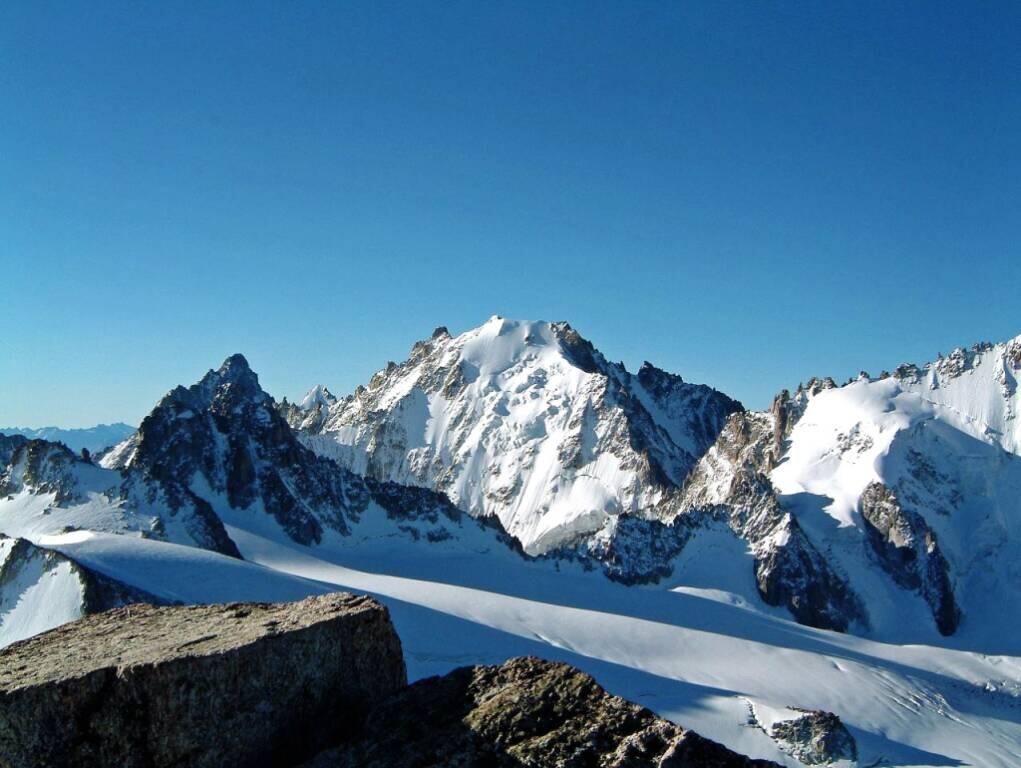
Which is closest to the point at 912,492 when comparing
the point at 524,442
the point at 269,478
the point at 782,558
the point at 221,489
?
the point at 782,558

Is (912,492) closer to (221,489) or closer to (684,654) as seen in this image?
(684,654)

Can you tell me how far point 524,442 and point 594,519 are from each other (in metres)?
29.6

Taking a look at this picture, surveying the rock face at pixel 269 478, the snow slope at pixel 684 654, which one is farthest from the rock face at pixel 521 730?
the rock face at pixel 269 478

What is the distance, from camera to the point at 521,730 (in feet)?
21.0

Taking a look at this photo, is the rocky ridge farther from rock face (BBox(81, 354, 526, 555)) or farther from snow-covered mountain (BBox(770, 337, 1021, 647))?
snow-covered mountain (BBox(770, 337, 1021, 647))

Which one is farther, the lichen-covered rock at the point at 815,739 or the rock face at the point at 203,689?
the lichen-covered rock at the point at 815,739

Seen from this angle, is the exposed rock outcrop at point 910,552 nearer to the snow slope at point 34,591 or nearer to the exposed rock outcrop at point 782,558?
the exposed rock outcrop at point 782,558

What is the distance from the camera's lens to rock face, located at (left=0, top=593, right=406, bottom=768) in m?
6.73

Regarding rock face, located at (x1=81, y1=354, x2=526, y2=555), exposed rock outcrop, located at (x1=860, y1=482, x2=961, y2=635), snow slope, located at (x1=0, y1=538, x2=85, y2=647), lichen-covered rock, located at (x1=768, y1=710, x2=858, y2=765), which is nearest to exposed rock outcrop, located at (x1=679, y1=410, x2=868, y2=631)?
exposed rock outcrop, located at (x1=860, y1=482, x2=961, y2=635)

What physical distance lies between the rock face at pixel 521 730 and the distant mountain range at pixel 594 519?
4060cm

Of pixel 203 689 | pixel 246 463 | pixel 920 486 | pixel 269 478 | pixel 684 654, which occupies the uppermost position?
pixel 246 463

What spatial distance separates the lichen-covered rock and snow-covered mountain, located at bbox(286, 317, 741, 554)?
90020mm

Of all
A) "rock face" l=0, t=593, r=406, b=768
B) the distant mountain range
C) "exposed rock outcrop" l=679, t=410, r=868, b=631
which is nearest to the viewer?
"rock face" l=0, t=593, r=406, b=768

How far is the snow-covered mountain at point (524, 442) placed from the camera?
155000mm
